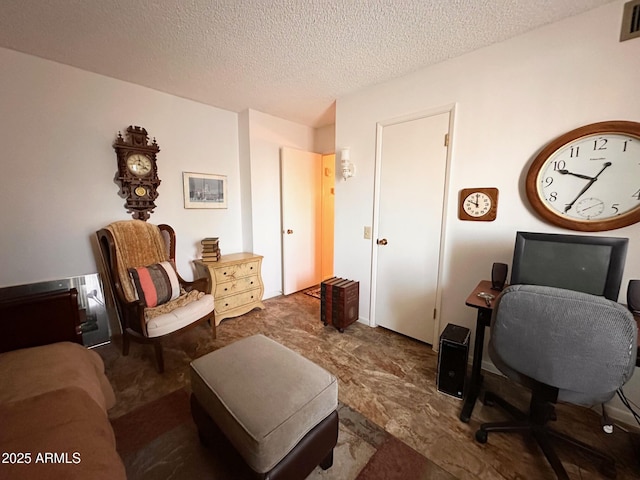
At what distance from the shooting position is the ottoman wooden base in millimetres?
1052

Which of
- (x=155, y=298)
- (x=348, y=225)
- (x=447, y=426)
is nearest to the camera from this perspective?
(x=447, y=426)

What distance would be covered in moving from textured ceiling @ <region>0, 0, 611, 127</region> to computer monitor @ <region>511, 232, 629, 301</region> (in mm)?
1378

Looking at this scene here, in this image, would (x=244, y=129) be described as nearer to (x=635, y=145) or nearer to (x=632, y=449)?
(x=635, y=145)

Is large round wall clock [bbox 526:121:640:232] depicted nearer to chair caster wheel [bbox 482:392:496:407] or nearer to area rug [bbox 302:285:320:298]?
chair caster wheel [bbox 482:392:496:407]

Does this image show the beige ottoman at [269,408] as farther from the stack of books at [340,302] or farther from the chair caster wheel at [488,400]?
the stack of books at [340,302]

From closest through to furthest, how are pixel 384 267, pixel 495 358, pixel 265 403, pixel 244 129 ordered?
pixel 265 403 < pixel 495 358 < pixel 384 267 < pixel 244 129

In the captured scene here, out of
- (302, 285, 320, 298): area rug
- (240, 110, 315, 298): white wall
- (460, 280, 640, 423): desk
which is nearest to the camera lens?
(460, 280, 640, 423): desk

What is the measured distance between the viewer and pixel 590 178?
1557 mm

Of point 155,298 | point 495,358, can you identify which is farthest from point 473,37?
point 155,298

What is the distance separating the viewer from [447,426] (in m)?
1.54

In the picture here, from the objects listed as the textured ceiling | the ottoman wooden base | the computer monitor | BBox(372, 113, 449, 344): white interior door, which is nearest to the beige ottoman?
the ottoman wooden base

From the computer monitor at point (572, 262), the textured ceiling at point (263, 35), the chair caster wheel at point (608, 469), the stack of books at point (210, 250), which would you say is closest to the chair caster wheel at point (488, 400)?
the chair caster wheel at point (608, 469)

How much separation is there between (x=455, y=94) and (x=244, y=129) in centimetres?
236

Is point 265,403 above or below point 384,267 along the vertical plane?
below
